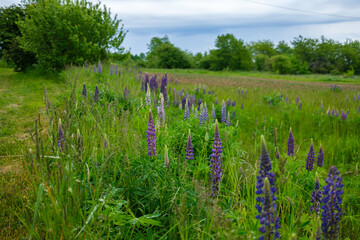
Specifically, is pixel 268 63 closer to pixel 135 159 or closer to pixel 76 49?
pixel 76 49


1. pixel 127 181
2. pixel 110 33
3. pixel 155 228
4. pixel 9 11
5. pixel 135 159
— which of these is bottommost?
pixel 155 228

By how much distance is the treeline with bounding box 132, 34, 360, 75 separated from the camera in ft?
175

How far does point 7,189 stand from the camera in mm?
2992

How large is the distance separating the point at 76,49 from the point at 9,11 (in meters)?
8.42

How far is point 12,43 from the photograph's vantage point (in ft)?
58.9

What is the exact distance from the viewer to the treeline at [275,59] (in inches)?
2105

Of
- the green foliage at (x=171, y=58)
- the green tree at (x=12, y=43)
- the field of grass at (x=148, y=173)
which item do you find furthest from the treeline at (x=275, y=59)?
the field of grass at (x=148, y=173)

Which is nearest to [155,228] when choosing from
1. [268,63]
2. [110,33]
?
[110,33]

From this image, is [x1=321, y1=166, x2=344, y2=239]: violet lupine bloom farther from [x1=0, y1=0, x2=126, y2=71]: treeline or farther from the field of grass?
[x1=0, y1=0, x2=126, y2=71]: treeline

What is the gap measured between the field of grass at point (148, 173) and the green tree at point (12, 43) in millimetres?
10776

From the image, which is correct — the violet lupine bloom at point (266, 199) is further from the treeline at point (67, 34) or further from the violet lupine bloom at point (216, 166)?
Result: the treeline at point (67, 34)

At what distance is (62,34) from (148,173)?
14.9 metres

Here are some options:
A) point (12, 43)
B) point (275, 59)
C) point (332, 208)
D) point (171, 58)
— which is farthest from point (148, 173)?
point (275, 59)

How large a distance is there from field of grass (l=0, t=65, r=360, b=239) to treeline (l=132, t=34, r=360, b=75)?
46417 millimetres
